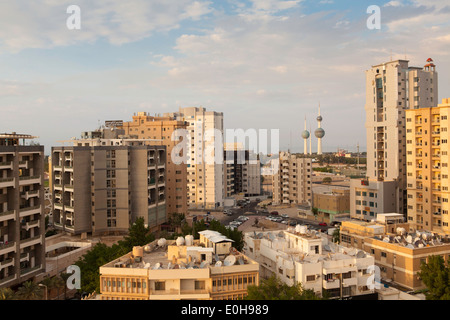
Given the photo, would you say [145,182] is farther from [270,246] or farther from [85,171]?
[270,246]

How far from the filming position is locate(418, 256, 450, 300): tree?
63.4 ft

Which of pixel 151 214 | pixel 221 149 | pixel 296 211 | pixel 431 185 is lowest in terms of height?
pixel 296 211

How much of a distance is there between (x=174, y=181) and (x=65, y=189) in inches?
571

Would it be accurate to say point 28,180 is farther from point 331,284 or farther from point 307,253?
point 331,284

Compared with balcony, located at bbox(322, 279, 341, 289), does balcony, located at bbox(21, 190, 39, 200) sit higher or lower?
higher

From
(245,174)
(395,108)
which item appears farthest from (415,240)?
(245,174)

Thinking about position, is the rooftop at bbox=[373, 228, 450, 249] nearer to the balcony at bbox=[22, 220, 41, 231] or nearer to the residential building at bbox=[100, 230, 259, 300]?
the residential building at bbox=[100, 230, 259, 300]

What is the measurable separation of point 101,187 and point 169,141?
51.6 feet

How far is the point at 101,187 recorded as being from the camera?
36.7 metres

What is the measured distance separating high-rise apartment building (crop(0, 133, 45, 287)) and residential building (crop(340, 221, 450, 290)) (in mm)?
23337

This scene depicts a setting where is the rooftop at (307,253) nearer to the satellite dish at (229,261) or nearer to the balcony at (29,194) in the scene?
the satellite dish at (229,261)

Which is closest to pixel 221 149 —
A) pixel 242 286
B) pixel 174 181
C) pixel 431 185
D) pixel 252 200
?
pixel 252 200

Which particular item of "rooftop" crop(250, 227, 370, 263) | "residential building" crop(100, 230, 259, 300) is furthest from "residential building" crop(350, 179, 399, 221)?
"residential building" crop(100, 230, 259, 300)
